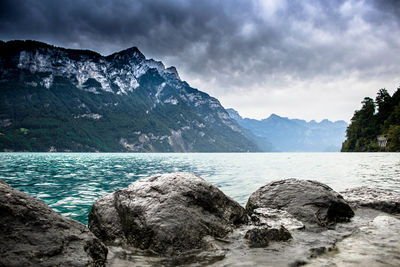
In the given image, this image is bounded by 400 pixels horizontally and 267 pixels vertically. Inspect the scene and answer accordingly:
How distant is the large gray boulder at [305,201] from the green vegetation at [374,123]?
101m

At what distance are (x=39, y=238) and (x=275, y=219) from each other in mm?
6556

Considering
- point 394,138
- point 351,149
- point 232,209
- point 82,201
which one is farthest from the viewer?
point 351,149

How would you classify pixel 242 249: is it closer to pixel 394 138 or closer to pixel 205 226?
pixel 205 226

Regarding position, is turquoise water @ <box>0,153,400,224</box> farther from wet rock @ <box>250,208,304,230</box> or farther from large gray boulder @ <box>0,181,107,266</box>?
large gray boulder @ <box>0,181,107,266</box>

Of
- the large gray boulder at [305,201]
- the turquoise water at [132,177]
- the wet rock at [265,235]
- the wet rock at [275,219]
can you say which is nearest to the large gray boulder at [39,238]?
the wet rock at [265,235]

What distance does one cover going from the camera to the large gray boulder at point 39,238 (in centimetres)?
399

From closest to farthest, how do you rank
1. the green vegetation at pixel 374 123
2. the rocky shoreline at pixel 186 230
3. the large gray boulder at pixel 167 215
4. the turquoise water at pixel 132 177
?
the rocky shoreline at pixel 186 230 < the large gray boulder at pixel 167 215 < the turquoise water at pixel 132 177 < the green vegetation at pixel 374 123

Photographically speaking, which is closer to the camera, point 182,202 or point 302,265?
point 302,265

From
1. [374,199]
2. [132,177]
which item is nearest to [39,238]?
[374,199]

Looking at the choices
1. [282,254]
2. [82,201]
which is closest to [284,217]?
[282,254]

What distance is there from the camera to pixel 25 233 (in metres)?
4.33

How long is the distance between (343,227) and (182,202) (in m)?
5.69

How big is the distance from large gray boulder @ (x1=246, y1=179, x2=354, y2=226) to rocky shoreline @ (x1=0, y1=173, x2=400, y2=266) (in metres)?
0.04

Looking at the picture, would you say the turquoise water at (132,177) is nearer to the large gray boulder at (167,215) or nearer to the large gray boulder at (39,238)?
the large gray boulder at (167,215)
